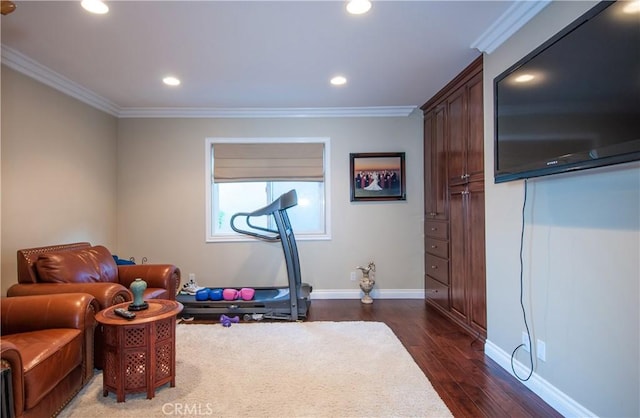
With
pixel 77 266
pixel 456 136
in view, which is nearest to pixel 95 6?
pixel 77 266

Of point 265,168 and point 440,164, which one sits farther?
point 265,168

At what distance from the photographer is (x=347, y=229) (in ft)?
14.4

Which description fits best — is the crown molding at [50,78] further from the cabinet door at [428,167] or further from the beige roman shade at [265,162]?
the cabinet door at [428,167]

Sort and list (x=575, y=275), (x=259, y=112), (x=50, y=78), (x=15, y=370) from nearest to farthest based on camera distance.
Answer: (x=15, y=370) < (x=575, y=275) < (x=50, y=78) < (x=259, y=112)

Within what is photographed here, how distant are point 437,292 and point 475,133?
6.24 ft

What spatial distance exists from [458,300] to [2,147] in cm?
425

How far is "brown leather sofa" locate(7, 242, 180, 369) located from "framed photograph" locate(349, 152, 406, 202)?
2.43 metres

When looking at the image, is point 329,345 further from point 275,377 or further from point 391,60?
point 391,60

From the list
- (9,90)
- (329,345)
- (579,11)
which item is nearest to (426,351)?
(329,345)

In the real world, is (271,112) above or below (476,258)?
above

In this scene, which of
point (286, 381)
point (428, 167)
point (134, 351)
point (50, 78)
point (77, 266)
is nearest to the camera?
point (134, 351)

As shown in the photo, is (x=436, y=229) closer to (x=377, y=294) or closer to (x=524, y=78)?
(x=377, y=294)

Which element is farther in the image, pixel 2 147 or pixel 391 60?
pixel 391 60

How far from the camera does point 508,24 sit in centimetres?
224
